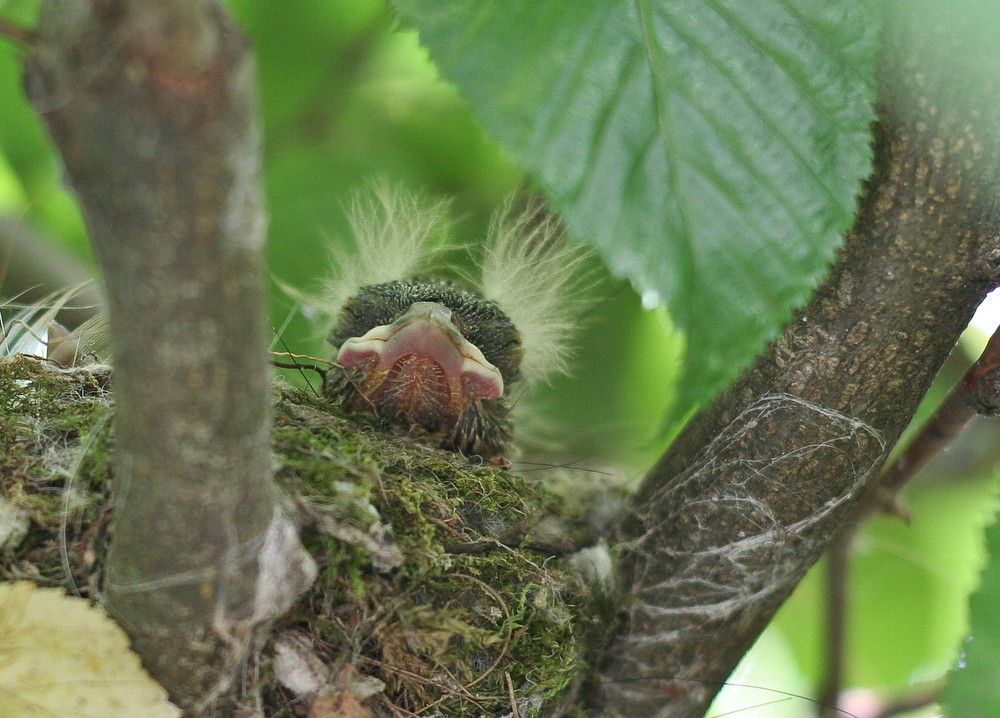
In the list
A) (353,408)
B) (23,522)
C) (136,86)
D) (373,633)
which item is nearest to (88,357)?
(353,408)

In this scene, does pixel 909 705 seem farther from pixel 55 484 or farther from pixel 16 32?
pixel 16 32

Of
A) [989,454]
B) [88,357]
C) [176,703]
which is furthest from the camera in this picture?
[989,454]

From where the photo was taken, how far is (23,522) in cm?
72

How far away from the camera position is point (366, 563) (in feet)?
2.41

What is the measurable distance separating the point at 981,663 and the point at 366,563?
21.3 inches

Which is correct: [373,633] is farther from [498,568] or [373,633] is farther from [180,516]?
[180,516]

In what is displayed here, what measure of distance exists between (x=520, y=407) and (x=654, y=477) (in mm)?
590

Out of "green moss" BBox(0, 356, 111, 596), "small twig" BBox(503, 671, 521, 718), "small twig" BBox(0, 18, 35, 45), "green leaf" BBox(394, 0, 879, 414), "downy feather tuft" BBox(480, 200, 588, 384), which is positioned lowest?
"green moss" BBox(0, 356, 111, 596)

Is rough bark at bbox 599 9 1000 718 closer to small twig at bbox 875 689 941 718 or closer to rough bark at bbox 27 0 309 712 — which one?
small twig at bbox 875 689 941 718

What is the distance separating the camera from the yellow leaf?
1.97ft

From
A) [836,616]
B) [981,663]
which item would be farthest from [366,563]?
[836,616]

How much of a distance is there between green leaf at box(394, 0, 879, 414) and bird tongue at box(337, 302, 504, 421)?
49 cm

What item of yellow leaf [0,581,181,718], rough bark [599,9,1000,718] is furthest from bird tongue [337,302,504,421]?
yellow leaf [0,581,181,718]

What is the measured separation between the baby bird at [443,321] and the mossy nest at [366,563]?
197 millimetres
